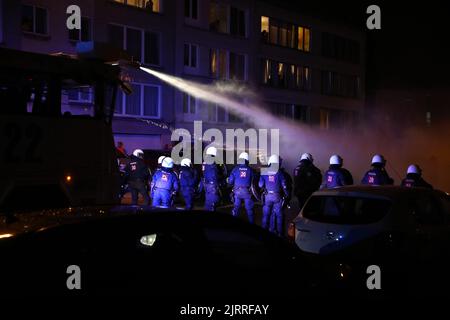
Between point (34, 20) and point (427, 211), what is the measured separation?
1952 cm

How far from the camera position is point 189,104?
97.6ft

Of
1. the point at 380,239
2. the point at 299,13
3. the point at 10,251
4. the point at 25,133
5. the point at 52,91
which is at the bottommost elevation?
the point at 380,239

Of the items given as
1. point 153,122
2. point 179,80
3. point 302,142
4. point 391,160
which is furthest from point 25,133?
point 302,142

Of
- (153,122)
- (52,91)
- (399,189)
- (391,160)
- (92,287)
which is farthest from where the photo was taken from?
(391,160)

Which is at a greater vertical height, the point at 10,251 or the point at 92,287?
the point at 10,251

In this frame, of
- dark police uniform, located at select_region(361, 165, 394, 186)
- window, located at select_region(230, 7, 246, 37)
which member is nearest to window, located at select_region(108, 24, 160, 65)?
window, located at select_region(230, 7, 246, 37)

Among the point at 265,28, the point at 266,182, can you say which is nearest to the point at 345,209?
the point at 266,182

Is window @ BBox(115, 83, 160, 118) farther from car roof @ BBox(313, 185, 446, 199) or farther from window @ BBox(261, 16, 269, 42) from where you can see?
car roof @ BBox(313, 185, 446, 199)

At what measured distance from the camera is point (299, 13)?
37.6m

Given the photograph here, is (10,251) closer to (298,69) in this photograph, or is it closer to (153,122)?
(153,122)

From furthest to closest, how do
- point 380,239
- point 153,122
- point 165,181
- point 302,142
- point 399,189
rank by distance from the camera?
point 302,142 → point 153,122 → point 165,181 → point 399,189 → point 380,239

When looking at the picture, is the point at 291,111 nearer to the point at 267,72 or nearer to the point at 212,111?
the point at 267,72

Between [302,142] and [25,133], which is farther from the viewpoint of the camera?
[302,142]

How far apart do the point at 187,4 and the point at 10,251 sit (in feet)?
92.1
